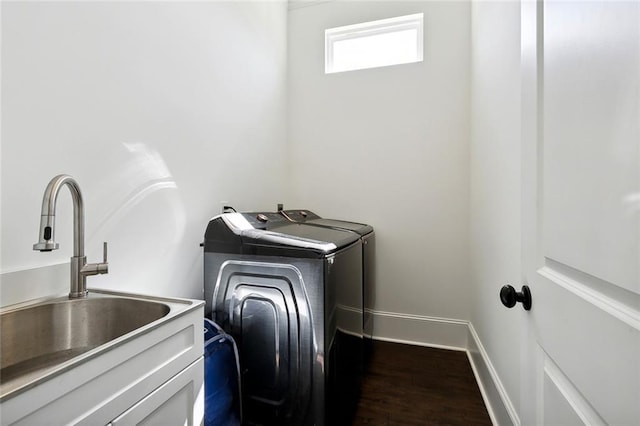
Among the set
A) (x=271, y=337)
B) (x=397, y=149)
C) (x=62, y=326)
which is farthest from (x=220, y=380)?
(x=397, y=149)

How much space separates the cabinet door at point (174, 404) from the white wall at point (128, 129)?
23.1 inches

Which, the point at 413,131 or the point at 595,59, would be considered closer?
the point at 595,59

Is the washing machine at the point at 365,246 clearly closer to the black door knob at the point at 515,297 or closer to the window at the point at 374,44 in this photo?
the black door knob at the point at 515,297

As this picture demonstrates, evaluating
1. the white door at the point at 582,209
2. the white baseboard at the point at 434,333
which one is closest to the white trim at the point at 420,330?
the white baseboard at the point at 434,333

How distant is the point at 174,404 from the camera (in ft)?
2.76

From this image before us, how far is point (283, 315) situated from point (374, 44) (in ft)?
8.47

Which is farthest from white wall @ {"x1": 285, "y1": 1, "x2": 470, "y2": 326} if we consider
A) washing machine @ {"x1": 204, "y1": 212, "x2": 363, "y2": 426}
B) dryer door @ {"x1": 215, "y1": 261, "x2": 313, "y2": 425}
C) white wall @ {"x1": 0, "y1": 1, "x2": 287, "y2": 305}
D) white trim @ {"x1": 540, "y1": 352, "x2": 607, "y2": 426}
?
white trim @ {"x1": 540, "y1": 352, "x2": 607, "y2": 426}

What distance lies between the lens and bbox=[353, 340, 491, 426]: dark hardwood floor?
1.66m

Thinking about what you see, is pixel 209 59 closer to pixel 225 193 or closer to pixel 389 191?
pixel 225 193

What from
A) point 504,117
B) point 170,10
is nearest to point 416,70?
point 504,117

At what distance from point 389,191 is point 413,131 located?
0.56 metres

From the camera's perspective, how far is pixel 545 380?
72 centimetres

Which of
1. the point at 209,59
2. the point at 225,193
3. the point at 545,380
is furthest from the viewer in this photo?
the point at 225,193

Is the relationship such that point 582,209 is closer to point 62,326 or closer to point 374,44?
point 62,326
